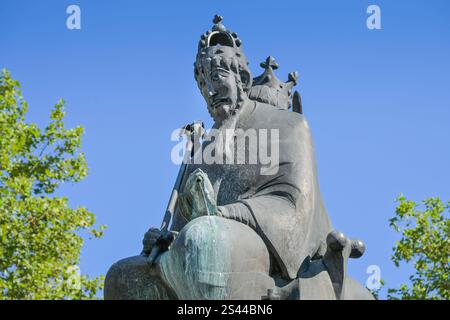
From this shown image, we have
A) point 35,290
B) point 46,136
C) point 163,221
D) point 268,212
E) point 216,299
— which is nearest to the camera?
point 216,299

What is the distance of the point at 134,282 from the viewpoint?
771 centimetres

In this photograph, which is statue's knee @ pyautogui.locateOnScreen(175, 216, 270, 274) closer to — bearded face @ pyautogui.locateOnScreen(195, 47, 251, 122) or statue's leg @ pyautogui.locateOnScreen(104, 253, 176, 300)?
statue's leg @ pyautogui.locateOnScreen(104, 253, 176, 300)

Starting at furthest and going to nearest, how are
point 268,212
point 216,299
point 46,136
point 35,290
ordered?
point 46,136
point 35,290
point 268,212
point 216,299

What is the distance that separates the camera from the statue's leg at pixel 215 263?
7.09 meters

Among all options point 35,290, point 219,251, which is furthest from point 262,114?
point 35,290

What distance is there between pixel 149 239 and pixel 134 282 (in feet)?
1.11

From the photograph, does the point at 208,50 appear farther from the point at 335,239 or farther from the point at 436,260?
the point at 436,260

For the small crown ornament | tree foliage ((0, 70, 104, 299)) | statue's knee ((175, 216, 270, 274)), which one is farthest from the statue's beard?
tree foliage ((0, 70, 104, 299))

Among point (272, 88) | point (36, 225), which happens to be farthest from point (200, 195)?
point (36, 225)

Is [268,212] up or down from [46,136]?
down

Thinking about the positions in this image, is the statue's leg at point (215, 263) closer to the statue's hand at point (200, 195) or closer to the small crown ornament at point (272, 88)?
the statue's hand at point (200, 195)

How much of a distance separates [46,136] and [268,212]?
14245mm

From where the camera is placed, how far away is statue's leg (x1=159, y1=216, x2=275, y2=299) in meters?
7.09

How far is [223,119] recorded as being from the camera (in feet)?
28.0
